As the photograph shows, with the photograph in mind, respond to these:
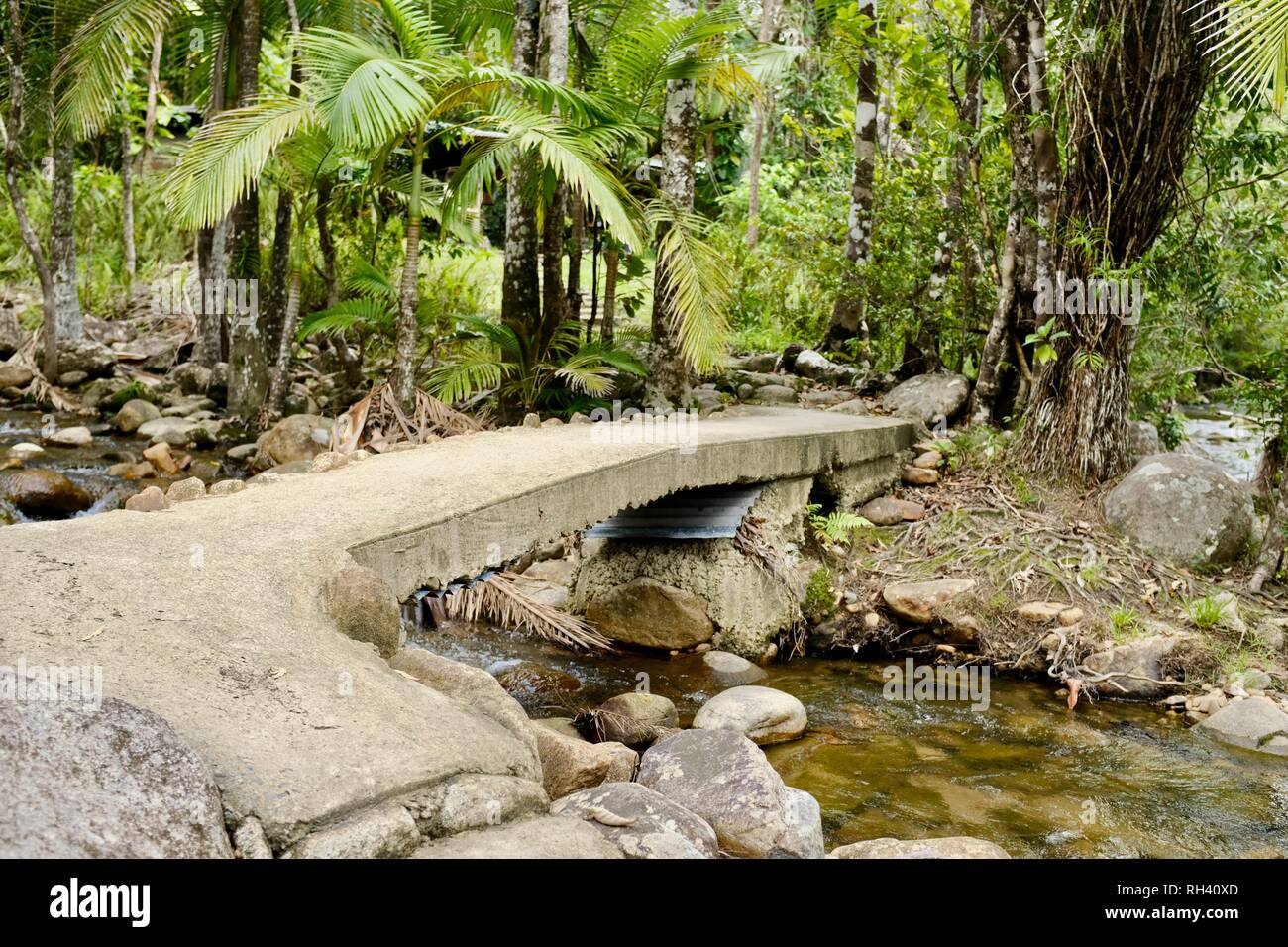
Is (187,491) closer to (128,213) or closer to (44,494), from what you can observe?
(44,494)

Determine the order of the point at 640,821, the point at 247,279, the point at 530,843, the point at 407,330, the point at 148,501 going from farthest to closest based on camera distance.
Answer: the point at 247,279
the point at 407,330
the point at 148,501
the point at 640,821
the point at 530,843

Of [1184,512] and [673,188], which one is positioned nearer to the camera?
[1184,512]

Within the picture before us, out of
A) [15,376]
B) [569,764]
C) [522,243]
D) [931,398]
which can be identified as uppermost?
[522,243]

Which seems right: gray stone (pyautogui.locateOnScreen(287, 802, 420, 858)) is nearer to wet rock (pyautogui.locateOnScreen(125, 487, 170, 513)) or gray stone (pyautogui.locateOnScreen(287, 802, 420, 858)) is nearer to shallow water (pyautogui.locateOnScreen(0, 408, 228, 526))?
wet rock (pyautogui.locateOnScreen(125, 487, 170, 513))

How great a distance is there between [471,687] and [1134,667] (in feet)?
15.0

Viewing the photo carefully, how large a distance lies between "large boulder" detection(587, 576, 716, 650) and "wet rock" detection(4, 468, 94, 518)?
4.10 metres

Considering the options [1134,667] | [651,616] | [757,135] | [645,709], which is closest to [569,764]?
[645,709]

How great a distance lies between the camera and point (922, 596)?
742 cm

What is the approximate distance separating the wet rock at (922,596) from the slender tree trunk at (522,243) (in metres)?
3.46

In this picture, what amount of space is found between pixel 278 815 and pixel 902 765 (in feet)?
12.1

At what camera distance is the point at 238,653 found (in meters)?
3.40

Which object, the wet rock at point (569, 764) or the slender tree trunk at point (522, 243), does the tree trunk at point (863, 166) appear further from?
the wet rock at point (569, 764)

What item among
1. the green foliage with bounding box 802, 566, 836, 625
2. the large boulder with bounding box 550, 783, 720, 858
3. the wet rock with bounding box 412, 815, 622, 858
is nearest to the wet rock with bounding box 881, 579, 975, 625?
the green foliage with bounding box 802, 566, 836, 625
